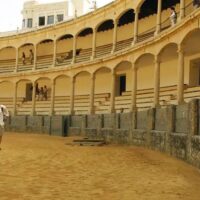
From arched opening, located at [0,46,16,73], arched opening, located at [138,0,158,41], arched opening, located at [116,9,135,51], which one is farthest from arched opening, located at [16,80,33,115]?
arched opening, located at [138,0,158,41]

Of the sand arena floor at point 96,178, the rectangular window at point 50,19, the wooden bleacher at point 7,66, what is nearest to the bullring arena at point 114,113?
the sand arena floor at point 96,178

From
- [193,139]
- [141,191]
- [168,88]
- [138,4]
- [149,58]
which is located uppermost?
[138,4]

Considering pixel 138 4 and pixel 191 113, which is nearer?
pixel 191 113

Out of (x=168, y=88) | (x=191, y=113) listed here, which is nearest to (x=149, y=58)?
(x=168, y=88)

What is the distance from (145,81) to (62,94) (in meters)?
9.89

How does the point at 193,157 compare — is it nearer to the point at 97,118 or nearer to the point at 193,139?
the point at 193,139

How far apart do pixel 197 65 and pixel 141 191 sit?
642 inches

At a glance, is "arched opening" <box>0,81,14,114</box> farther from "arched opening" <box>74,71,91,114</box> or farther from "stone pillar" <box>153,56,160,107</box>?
"stone pillar" <box>153,56,160,107</box>

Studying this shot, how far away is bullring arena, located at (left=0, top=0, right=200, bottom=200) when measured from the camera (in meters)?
8.30

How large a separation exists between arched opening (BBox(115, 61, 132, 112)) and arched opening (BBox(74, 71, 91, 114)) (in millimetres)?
2575

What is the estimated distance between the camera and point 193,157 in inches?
406

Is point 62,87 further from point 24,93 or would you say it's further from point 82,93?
point 24,93

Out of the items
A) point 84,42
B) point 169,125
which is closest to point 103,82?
point 84,42

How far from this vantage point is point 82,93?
3344 cm
